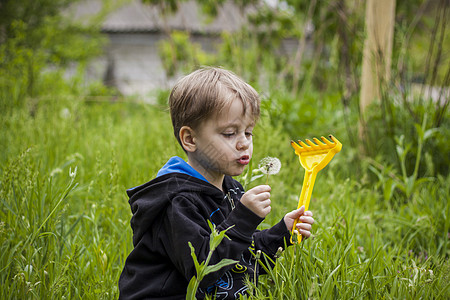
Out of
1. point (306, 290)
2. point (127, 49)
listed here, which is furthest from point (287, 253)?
point (127, 49)

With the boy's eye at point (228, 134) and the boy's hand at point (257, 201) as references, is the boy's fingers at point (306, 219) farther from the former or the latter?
the boy's eye at point (228, 134)

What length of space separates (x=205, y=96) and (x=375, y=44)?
251 centimetres

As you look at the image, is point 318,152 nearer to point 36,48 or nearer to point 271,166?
point 271,166

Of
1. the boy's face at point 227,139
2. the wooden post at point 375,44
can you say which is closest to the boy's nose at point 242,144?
the boy's face at point 227,139

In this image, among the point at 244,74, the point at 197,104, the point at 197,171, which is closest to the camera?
the point at 197,104

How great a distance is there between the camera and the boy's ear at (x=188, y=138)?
4.66ft

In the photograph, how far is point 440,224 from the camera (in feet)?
7.19

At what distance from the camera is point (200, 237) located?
49.6 inches

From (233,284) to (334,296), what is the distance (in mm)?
343

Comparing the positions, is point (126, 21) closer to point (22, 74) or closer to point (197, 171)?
point (22, 74)

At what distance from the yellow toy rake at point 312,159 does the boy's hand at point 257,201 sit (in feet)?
0.46

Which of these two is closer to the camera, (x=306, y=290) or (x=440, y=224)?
(x=306, y=290)

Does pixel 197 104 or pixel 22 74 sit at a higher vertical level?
pixel 197 104

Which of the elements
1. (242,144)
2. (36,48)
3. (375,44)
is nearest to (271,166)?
(242,144)
